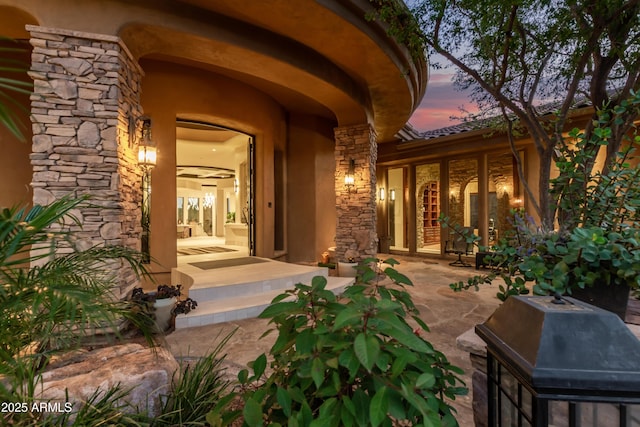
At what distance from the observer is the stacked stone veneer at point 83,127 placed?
9.85 feet

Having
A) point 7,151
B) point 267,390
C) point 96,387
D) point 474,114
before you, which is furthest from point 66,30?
point 474,114

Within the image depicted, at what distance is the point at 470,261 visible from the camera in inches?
330

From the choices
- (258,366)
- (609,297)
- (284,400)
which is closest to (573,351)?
(284,400)

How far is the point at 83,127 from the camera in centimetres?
311

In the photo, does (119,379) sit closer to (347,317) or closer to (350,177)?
(347,317)

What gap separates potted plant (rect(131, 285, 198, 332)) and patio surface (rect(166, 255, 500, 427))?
0.62ft

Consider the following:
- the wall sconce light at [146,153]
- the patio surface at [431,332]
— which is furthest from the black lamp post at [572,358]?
the wall sconce light at [146,153]

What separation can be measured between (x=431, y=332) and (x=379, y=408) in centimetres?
289

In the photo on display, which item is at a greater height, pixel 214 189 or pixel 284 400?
pixel 214 189

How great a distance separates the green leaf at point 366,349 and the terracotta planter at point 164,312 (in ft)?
11.0

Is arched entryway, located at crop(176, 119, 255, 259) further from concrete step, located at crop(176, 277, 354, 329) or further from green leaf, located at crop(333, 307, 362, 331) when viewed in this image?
green leaf, located at crop(333, 307, 362, 331)

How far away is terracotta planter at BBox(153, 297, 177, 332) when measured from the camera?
A: 332 centimetres

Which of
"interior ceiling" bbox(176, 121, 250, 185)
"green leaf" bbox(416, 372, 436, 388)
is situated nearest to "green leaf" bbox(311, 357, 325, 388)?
"green leaf" bbox(416, 372, 436, 388)

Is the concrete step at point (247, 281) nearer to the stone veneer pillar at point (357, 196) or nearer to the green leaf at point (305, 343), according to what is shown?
the stone veneer pillar at point (357, 196)
